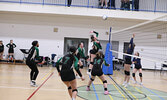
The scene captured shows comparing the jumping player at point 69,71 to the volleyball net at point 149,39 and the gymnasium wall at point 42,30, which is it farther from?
the gymnasium wall at point 42,30

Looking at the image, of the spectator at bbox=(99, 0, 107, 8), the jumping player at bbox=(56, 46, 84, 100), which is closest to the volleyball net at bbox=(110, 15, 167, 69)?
the spectator at bbox=(99, 0, 107, 8)

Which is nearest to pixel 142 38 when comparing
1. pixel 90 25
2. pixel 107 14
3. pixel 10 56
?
pixel 107 14

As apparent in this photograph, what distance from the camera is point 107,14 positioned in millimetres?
15406

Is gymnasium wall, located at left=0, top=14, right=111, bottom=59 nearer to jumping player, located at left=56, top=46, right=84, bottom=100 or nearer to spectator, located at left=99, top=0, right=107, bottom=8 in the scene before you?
spectator, located at left=99, top=0, right=107, bottom=8

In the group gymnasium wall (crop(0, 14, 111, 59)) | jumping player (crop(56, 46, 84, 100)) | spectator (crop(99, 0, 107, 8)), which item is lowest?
jumping player (crop(56, 46, 84, 100))

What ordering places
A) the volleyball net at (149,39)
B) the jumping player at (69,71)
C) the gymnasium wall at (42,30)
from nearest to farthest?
the jumping player at (69,71) < the volleyball net at (149,39) < the gymnasium wall at (42,30)

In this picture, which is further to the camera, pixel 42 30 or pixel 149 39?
pixel 42 30

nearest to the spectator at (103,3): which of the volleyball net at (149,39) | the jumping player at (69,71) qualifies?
the volleyball net at (149,39)

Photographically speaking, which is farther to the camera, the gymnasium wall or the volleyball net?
the gymnasium wall

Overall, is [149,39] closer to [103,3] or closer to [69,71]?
[103,3]

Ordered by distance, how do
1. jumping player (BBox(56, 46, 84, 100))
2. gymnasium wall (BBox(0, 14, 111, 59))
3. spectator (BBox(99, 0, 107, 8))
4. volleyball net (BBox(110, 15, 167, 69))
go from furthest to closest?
gymnasium wall (BBox(0, 14, 111, 59)), spectator (BBox(99, 0, 107, 8)), volleyball net (BBox(110, 15, 167, 69)), jumping player (BBox(56, 46, 84, 100))

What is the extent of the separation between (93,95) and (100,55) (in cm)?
144

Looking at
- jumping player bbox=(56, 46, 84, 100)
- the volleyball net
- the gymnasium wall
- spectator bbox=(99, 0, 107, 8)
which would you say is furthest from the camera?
the gymnasium wall

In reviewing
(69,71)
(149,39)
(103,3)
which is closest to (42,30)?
(103,3)
